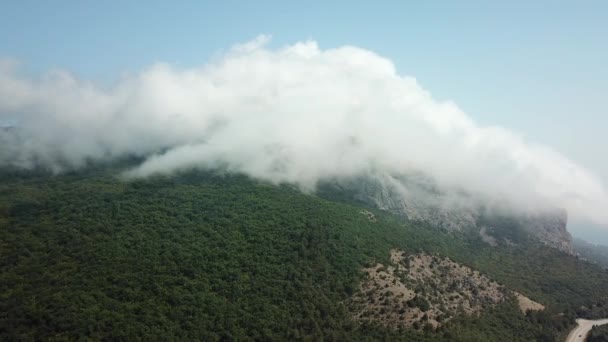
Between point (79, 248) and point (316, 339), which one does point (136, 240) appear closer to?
point (79, 248)

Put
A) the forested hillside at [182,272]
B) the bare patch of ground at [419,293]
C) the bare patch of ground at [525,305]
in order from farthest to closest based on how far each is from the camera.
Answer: the bare patch of ground at [525,305], the bare patch of ground at [419,293], the forested hillside at [182,272]

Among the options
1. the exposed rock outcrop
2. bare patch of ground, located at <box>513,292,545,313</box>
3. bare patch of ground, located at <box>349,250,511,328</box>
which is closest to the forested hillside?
the exposed rock outcrop

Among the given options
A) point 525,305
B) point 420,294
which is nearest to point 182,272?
point 420,294

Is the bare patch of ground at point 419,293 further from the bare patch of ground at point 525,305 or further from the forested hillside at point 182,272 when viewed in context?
the bare patch of ground at point 525,305

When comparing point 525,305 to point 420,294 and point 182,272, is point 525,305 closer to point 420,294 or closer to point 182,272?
point 420,294

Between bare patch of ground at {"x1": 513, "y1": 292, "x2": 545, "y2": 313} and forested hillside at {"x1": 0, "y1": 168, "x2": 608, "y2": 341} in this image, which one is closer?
forested hillside at {"x1": 0, "y1": 168, "x2": 608, "y2": 341}

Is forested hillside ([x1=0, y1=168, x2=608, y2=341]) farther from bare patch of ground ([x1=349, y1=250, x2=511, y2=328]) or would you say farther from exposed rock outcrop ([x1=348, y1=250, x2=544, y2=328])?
bare patch of ground ([x1=349, y1=250, x2=511, y2=328])

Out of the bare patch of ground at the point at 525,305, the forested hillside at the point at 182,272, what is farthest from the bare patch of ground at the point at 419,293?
the bare patch of ground at the point at 525,305

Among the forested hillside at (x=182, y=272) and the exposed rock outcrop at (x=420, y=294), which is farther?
the exposed rock outcrop at (x=420, y=294)

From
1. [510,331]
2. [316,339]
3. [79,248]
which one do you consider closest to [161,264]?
[79,248]
